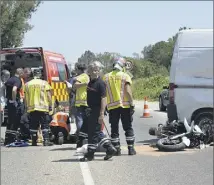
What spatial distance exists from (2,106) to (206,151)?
5771mm

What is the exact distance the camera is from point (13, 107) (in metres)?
11.4

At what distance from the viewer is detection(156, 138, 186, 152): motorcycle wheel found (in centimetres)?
998

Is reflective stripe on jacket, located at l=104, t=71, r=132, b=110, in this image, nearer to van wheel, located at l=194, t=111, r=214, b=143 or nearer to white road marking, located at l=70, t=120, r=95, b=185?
white road marking, located at l=70, t=120, r=95, b=185

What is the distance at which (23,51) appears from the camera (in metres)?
14.9

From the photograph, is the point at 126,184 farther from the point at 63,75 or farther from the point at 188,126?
the point at 63,75

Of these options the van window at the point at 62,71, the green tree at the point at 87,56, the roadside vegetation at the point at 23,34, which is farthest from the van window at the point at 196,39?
the roadside vegetation at the point at 23,34

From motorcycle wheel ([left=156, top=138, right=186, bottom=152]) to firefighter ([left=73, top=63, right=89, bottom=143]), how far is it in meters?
1.72

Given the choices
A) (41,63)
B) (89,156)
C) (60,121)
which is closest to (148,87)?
(41,63)

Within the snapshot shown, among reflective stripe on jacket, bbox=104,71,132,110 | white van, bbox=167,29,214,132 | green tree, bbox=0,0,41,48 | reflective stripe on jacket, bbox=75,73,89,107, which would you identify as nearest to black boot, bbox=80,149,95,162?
reflective stripe on jacket, bbox=104,71,132,110

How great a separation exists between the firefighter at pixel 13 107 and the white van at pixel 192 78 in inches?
133

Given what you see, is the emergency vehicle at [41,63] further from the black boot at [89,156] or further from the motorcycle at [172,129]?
the black boot at [89,156]

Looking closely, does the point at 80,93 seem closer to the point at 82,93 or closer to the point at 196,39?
the point at 82,93

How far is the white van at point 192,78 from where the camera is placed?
1070 cm

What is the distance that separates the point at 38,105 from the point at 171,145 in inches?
117
